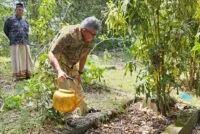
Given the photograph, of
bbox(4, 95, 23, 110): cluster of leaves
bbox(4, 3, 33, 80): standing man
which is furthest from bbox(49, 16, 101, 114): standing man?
bbox(4, 3, 33, 80): standing man

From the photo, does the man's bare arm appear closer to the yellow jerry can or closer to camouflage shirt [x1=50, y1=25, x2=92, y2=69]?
camouflage shirt [x1=50, y1=25, x2=92, y2=69]

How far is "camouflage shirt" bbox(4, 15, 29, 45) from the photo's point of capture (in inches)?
332

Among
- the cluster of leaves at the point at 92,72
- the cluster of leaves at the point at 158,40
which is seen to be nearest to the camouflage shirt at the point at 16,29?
the cluster of leaves at the point at 92,72

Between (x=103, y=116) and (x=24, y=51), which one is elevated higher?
(x=24, y=51)

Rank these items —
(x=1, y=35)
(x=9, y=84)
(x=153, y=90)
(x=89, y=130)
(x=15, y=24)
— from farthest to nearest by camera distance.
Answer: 1. (x=1, y=35)
2. (x=15, y=24)
3. (x=9, y=84)
4. (x=153, y=90)
5. (x=89, y=130)

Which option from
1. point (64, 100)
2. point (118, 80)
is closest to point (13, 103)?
point (64, 100)

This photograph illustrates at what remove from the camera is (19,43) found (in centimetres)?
862

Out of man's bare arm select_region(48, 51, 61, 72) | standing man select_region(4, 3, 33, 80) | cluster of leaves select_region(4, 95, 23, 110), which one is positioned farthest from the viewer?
standing man select_region(4, 3, 33, 80)

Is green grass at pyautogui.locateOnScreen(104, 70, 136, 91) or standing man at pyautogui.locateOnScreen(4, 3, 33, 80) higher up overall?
standing man at pyautogui.locateOnScreen(4, 3, 33, 80)

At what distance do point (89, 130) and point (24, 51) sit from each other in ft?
13.1

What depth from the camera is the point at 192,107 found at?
644cm

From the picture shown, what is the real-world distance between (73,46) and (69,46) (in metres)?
0.05

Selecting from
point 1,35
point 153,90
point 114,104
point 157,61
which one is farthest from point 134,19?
point 1,35

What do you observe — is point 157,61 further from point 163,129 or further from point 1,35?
point 1,35
